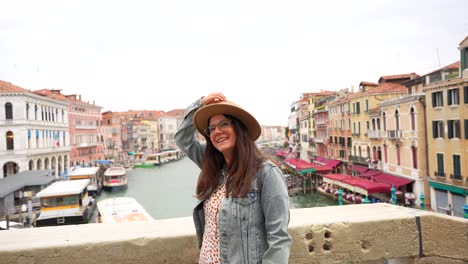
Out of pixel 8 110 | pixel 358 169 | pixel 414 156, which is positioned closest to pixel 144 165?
pixel 8 110

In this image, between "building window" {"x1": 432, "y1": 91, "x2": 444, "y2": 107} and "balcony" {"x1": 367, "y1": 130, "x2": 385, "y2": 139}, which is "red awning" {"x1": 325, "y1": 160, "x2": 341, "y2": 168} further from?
"building window" {"x1": 432, "y1": 91, "x2": 444, "y2": 107}

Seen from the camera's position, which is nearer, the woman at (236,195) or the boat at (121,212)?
the woman at (236,195)

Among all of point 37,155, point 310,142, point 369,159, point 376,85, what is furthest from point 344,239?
point 310,142

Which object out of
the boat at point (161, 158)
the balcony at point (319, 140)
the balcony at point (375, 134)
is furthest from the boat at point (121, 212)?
the boat at point (161, 158)

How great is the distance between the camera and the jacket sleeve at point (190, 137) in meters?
1.67

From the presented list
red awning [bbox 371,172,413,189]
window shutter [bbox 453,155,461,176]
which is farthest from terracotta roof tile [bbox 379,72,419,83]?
window shutter [bbox 453,155,461,176]

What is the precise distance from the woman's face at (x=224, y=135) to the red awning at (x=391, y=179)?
19.1 metres

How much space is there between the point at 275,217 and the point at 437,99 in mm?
17147

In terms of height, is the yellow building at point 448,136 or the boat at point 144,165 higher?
the yellow building at point 448,136

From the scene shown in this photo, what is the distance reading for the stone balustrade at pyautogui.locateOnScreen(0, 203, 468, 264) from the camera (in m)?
1.60

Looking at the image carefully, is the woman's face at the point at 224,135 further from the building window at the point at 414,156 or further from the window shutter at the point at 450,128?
the building window at the point at 414,156

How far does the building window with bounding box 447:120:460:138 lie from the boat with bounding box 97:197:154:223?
12.4 meters

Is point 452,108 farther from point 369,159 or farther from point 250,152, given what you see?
point 250,152

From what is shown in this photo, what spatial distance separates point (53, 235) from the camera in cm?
179
